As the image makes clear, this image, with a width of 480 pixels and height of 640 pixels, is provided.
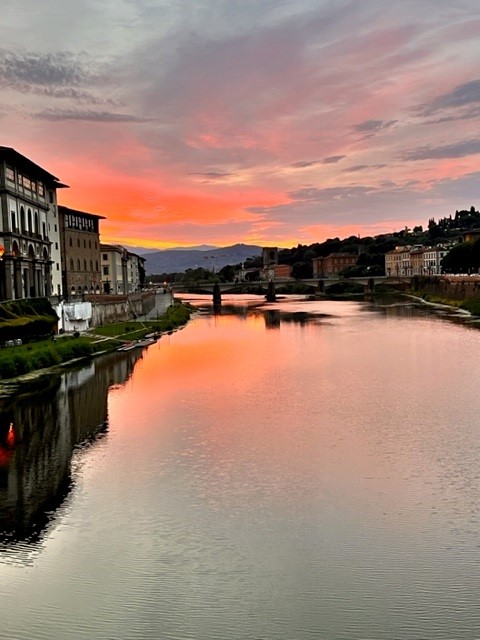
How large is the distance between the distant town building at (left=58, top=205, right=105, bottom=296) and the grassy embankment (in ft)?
69.0

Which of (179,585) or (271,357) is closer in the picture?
(179,585)

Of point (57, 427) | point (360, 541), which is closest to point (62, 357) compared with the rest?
point (57, 427)

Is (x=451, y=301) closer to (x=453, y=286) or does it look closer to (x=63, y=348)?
(x=453, y=286)

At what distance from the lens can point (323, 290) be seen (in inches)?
5443

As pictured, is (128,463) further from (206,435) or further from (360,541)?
(360,541)

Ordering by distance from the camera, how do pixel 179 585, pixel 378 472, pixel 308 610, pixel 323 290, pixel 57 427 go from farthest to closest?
pixel 323 290
pixel 57 427
pixel 378 472
pixel 179 585
pixel 308 610

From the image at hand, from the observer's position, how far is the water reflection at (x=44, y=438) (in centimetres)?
1468

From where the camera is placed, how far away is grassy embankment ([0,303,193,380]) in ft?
110

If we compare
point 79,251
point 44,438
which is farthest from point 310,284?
point 44,438

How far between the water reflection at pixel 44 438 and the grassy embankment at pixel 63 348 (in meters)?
1.59

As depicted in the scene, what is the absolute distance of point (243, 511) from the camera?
570 inches

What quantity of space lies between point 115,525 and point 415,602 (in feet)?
21.3

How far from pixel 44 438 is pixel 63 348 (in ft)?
60.1

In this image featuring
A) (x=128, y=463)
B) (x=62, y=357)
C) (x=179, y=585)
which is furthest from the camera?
(x=62, y=357)
